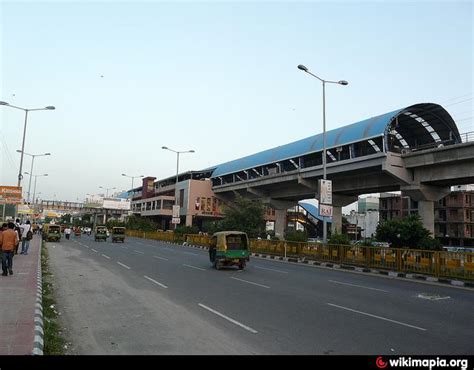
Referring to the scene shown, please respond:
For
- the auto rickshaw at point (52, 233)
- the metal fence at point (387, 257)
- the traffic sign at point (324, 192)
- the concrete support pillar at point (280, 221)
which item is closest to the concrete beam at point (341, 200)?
the concrete support pillar at point (280, 221)

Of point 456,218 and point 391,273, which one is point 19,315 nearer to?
point 391,273

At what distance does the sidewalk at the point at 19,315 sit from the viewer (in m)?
6.20

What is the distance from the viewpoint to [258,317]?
29.5 feet

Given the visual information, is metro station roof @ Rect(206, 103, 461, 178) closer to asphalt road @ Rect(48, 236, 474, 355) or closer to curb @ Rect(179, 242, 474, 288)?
curb @ Rect(179, 242, 474, 288)

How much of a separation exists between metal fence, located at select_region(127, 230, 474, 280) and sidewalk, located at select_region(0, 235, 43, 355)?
17.0 m

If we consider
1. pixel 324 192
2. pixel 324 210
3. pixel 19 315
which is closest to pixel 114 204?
pixel 324 192

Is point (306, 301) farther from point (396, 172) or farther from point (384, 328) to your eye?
point (396, 172)

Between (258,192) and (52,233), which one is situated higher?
(258,192)

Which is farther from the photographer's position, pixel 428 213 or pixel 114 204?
pixel 114 204

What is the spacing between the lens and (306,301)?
11.4 metres

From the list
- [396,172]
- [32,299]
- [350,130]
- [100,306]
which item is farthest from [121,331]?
[350,130]

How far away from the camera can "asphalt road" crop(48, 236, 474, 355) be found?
6.77 meters

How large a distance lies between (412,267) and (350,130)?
23.1m

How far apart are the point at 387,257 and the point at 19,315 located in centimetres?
1887
